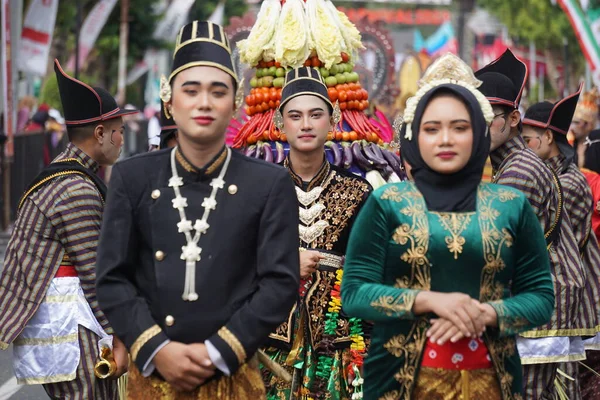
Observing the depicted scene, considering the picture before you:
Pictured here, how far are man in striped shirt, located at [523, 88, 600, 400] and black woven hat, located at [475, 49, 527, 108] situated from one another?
598 mm

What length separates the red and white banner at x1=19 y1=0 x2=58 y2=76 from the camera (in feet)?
66.5

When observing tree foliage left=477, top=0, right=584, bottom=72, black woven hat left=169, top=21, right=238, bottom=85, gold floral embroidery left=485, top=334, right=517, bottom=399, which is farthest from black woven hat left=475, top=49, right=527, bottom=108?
tree foliage left=477, top=0, right=584, bottom=72

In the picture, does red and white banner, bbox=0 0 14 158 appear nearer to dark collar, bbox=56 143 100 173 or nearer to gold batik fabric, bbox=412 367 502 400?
dark collar, bbox=56 143 100 173

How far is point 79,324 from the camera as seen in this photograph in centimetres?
586

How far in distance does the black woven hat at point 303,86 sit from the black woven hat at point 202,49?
6.80ft

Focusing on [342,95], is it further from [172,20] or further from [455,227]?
[172,20]

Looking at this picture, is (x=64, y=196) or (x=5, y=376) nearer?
(x=64, y=196)

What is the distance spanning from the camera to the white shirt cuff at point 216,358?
4.09m

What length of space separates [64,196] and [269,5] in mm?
2553

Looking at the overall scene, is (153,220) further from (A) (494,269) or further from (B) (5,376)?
(B) (5,376)

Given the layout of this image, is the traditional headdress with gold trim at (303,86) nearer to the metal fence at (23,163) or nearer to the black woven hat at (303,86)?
the black woven hat at (303,86)

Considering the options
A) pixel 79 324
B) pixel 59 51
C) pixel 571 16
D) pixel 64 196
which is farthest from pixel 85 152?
pixel 59 51

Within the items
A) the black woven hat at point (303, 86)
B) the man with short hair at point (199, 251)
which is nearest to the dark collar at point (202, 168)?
the man with short hair at point (199, 251)

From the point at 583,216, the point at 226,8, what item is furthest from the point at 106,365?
the point at 226,8
